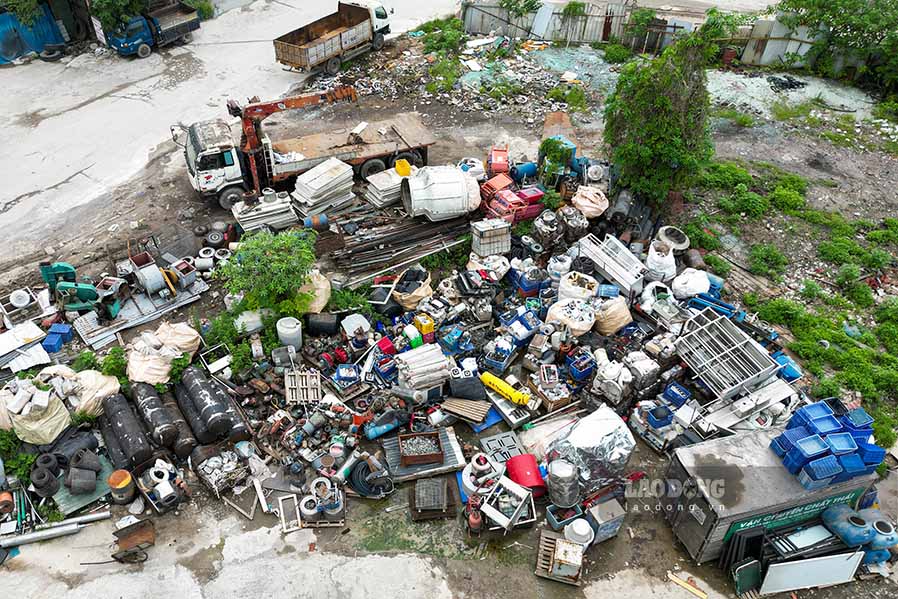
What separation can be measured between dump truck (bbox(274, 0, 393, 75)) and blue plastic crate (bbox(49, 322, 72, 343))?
12.8 meters

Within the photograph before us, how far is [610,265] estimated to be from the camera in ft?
48.4

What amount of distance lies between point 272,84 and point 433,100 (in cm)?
587

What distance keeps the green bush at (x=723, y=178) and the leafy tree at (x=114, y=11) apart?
2036cm

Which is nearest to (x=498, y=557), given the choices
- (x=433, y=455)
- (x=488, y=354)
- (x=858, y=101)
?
(x=433, y=455)

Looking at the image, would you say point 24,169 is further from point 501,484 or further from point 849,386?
point 849,386

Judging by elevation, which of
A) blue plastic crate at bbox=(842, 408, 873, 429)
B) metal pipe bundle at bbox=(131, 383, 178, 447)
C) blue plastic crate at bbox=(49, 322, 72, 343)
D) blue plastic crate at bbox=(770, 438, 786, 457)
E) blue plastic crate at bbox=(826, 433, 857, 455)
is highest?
blue plastic crate at bbox=(826, 433, 857, 455)

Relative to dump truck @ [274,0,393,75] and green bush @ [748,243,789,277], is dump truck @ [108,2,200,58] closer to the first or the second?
dump truck @ [274,0,393,75]

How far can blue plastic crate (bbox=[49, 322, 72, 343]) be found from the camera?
13508 millimetres

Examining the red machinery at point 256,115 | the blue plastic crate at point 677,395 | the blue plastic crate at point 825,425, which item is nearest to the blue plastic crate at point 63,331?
the red machinery at point 256,115

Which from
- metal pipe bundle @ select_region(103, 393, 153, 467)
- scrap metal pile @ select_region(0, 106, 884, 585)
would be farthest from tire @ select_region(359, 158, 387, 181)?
metal pipe bundle @ select_region(103, 393, 153, 467)

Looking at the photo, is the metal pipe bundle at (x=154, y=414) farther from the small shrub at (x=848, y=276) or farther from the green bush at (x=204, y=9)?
the green bush at (x=204, y=9)

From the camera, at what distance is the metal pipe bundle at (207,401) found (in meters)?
11.5

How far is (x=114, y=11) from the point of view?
893 inches

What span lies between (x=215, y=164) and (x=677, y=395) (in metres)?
12.5
